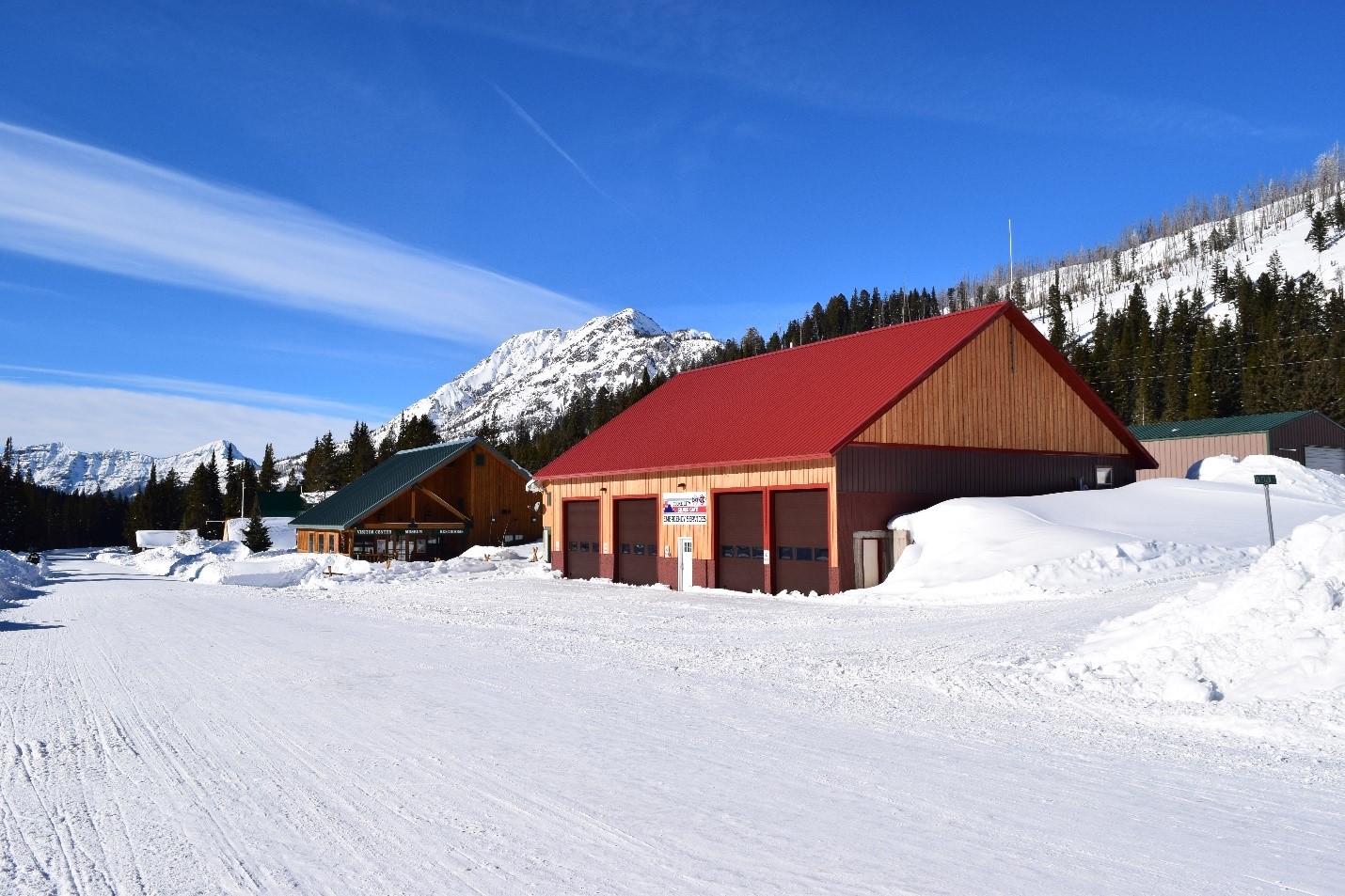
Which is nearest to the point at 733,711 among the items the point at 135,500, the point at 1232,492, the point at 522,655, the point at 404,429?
the point at 522,655

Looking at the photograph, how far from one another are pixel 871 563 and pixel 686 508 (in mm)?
6764

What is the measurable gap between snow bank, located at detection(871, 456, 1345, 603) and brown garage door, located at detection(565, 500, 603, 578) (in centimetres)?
1231

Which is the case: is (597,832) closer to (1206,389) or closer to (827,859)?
(827,859)

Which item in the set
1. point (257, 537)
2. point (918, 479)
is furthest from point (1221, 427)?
point (257, 537)

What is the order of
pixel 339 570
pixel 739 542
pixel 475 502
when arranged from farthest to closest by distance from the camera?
pixel 475 502, pixel 339 570, pixel 739 542

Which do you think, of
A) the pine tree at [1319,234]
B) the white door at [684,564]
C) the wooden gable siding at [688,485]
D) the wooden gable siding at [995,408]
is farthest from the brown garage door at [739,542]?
the pine tree at [1319,234]

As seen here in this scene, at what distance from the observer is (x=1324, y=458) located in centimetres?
5388

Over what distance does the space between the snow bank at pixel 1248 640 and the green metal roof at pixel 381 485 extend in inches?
1569

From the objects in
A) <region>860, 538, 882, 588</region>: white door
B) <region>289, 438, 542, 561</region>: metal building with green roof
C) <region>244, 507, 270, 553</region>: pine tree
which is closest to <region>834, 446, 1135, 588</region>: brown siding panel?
<region>860, 538, 882, 588</region>: white door

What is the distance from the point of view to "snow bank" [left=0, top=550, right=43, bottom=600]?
30378mm

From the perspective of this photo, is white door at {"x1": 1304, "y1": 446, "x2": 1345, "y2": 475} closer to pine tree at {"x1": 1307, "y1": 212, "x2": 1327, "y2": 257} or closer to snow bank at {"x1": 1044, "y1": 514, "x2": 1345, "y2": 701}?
snow bank at {"x1": 1044, "y1": 514, "x2": 1345, "y2": 701}

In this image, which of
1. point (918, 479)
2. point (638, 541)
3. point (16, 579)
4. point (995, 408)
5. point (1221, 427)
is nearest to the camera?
point (918, 479)

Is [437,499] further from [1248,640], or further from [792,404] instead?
[1248,640]

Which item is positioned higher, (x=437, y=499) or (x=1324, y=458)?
(x=1324, y=458)
